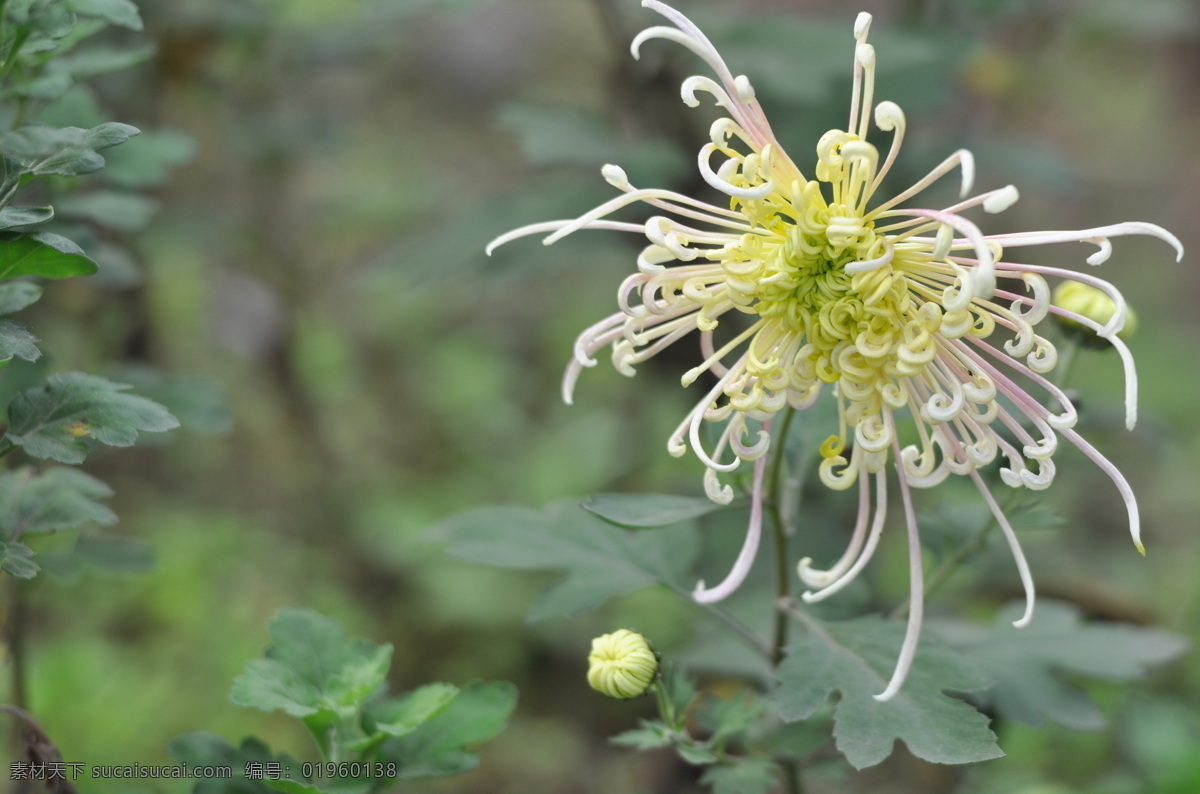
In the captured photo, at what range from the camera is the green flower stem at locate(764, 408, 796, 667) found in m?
0.91

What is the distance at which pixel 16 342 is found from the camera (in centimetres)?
77

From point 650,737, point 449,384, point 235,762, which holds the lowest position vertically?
point 449,384

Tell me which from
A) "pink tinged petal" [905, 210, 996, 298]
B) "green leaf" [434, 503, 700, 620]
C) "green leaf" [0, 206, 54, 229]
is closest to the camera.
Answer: "pink tinged petal" [905, 210, 996, 298]

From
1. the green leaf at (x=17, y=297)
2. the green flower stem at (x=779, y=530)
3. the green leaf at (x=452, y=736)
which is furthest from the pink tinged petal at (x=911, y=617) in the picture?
the green leaf at (x=17, y=297)

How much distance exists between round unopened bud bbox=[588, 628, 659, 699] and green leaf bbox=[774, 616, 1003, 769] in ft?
0.40

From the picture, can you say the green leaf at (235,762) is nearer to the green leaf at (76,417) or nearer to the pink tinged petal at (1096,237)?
the green leaf at (76,417)

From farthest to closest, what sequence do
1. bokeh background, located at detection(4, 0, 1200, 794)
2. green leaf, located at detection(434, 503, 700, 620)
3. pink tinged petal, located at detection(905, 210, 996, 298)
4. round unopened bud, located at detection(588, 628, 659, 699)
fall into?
bokeh background, located at detection(4, 0, 1200, 794) < green leaf, located at detection(434, 503, 700, 620) < round unopened bud, located at detection(588, 628, 659, 699) < pink tinged petal, located at detection(905, 210, 996, 298)

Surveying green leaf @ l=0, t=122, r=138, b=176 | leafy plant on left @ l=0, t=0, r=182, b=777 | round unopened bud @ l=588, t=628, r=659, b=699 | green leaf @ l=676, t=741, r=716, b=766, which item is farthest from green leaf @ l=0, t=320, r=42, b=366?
green leaf @ l=676, t=741, r=716, b=766

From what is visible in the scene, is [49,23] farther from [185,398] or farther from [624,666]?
[624,666]

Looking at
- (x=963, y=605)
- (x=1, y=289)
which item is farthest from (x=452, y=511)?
(x=1, y=289)

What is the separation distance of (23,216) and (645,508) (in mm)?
599

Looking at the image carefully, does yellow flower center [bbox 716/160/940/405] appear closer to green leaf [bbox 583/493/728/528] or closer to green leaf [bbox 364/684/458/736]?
green leaf [bbox 583/493/728/528]

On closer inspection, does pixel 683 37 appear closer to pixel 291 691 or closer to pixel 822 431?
pixel 822 431

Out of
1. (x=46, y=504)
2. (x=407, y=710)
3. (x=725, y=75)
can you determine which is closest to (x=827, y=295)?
(x=725, y=75)
